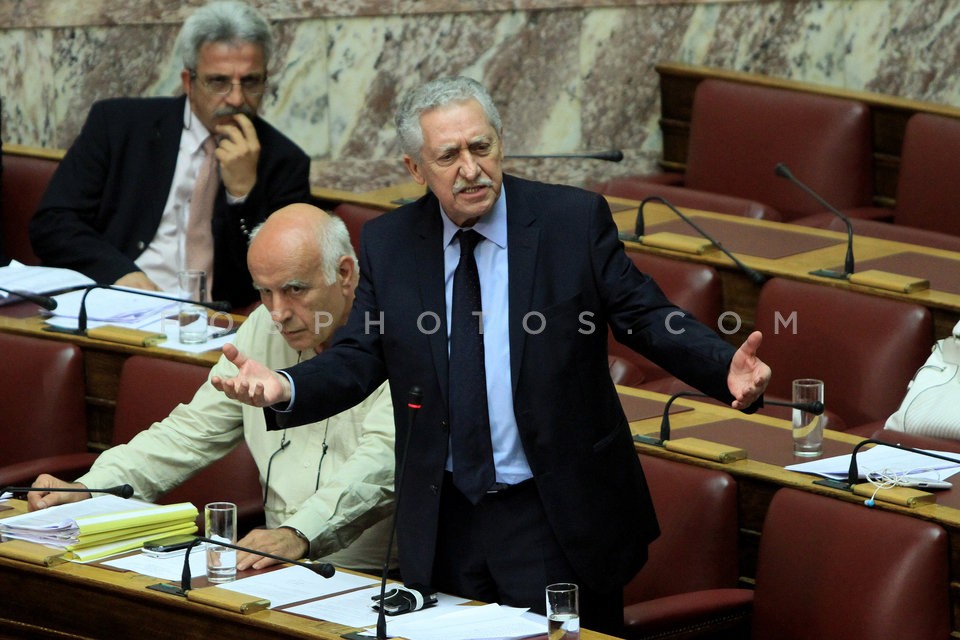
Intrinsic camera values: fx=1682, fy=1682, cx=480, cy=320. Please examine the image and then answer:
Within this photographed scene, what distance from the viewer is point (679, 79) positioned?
6.37 meters

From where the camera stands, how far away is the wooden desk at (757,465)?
9.16 ft

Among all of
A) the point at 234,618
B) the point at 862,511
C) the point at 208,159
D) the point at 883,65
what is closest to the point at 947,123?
the point at 883,65

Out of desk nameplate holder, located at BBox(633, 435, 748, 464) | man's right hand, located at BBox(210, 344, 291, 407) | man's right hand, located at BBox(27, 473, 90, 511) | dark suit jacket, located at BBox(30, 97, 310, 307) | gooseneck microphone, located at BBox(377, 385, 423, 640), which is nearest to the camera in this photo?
gooseneck microphone, located at BBox(377, 385, 423, 640)

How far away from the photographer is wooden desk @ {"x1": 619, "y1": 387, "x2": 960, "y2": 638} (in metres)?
2.79

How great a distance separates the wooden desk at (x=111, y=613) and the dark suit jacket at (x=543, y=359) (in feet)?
0.94

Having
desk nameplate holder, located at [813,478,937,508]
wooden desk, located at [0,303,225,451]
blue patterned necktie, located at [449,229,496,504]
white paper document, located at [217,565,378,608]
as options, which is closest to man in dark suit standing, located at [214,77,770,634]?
blue patterned necktie, located at [449,229,496,504]

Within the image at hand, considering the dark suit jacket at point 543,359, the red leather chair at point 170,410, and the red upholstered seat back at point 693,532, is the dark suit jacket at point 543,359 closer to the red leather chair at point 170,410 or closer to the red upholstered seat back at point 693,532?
the red upholstered seat back at point 693,532

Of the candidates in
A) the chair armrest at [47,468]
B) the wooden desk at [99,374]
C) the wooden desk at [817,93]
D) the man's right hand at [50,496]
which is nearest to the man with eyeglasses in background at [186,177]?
the wooden desk at [99,374]

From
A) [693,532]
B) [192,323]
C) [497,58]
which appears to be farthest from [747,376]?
[497,58]

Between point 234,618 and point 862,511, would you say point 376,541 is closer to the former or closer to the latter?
point 234,618

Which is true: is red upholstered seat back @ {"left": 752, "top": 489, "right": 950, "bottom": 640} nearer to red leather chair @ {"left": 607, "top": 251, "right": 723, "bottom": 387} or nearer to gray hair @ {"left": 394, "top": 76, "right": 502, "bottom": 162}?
gray hair @ {"left": 394, "top": 76, "right": 502, "bottom": 162}

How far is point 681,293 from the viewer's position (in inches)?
167

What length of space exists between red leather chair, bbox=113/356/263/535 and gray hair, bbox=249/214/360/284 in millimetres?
615

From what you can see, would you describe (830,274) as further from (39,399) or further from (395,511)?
(395,511)
